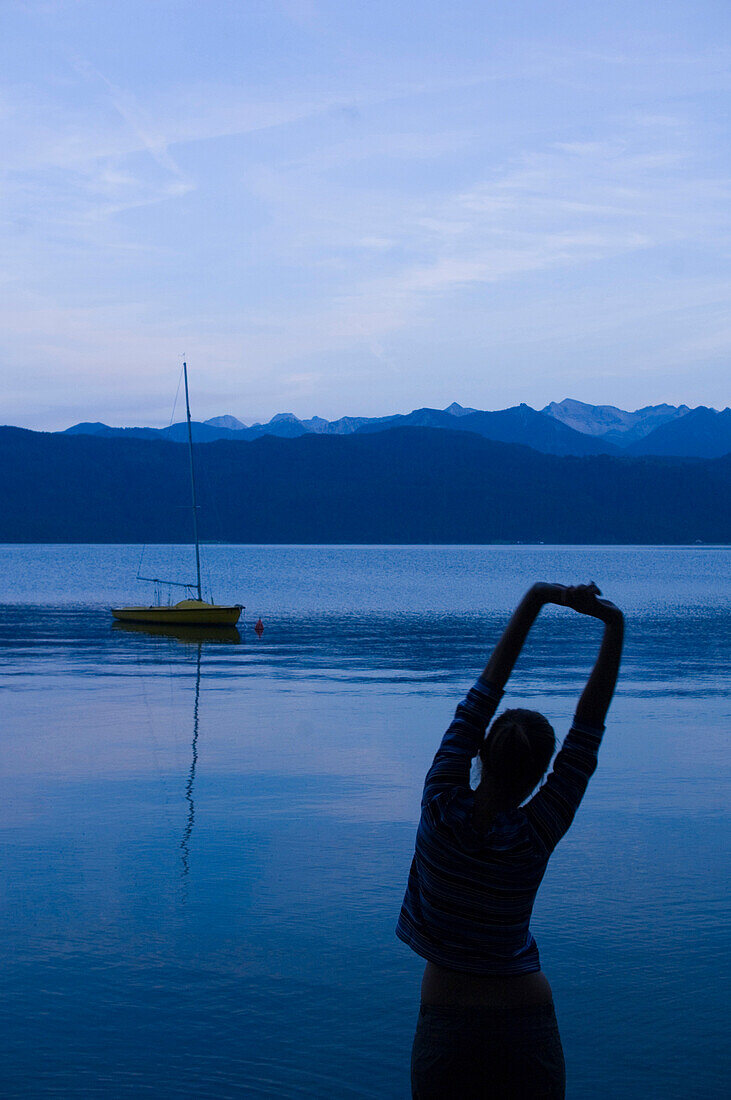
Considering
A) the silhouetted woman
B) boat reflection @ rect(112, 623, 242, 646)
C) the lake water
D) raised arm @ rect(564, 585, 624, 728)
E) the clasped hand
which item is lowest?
boat reflection @ rect(112, 623, 242, 646)

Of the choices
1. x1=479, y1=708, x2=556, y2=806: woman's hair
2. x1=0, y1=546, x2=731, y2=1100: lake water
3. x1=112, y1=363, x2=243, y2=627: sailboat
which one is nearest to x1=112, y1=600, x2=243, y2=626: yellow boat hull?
x1=112, y1=363, x2=243, y2=627: sailboat

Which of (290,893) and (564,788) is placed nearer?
(564,788)

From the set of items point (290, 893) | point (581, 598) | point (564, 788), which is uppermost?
point (581, 598)

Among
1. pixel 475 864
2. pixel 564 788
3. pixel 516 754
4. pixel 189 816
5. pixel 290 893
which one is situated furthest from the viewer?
pixel 189 816

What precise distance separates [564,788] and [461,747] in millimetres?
320

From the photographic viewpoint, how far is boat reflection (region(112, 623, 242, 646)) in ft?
131

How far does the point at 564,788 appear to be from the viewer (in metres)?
3.15

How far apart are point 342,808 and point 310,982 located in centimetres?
494

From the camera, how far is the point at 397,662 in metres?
29.9

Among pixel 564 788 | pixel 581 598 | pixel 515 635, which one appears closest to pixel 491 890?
pixel 564 788

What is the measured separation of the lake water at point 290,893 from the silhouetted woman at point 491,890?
140 inches

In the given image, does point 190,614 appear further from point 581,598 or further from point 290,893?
point 581,598

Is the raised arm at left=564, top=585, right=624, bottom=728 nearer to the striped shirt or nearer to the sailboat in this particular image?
the striped shirt

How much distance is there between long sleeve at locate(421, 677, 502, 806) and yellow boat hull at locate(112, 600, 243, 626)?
39949 millimetres
